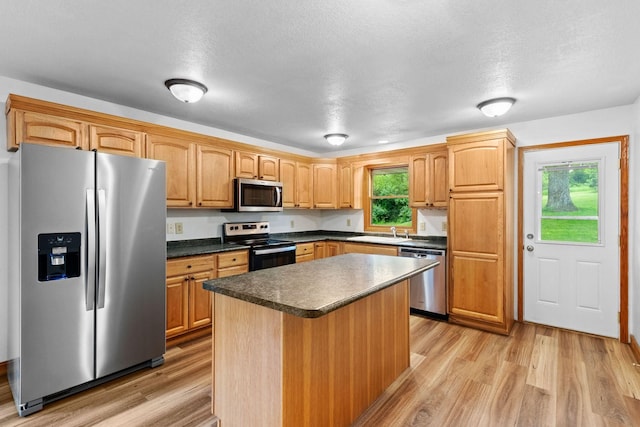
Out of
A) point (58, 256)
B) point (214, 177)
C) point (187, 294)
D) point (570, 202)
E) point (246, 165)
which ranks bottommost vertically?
point (187, 294)

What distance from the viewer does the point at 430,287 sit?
3982mm

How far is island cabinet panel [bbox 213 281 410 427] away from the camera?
1598mm

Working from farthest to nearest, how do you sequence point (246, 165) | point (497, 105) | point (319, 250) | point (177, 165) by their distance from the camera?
point (319, 250), point (246, 165), point (177, 165), point (497, 105)

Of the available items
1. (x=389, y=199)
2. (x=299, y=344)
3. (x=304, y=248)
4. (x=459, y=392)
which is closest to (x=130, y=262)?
(x=299, y=344)

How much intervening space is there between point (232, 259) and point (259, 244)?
43 centimetres

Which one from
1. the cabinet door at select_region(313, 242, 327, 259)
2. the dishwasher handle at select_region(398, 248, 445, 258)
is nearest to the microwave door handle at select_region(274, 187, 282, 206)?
the cabinet door at select_region(313, 242, 327, 259)

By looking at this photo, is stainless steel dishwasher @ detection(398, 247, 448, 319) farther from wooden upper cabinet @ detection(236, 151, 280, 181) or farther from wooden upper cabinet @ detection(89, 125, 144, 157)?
wooden upper cabinet @ detection(89, 125, 144, 157)

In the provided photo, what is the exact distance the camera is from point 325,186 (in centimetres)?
525

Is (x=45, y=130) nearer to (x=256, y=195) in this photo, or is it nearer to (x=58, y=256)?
(x=58, y=256)

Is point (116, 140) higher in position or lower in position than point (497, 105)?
lower

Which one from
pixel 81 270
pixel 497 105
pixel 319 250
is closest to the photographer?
pixel 81 270

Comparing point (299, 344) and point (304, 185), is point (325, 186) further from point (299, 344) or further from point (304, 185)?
point (299, 344)

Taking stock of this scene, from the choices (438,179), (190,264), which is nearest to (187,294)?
(190,264)

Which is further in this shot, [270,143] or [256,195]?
[270,143]
